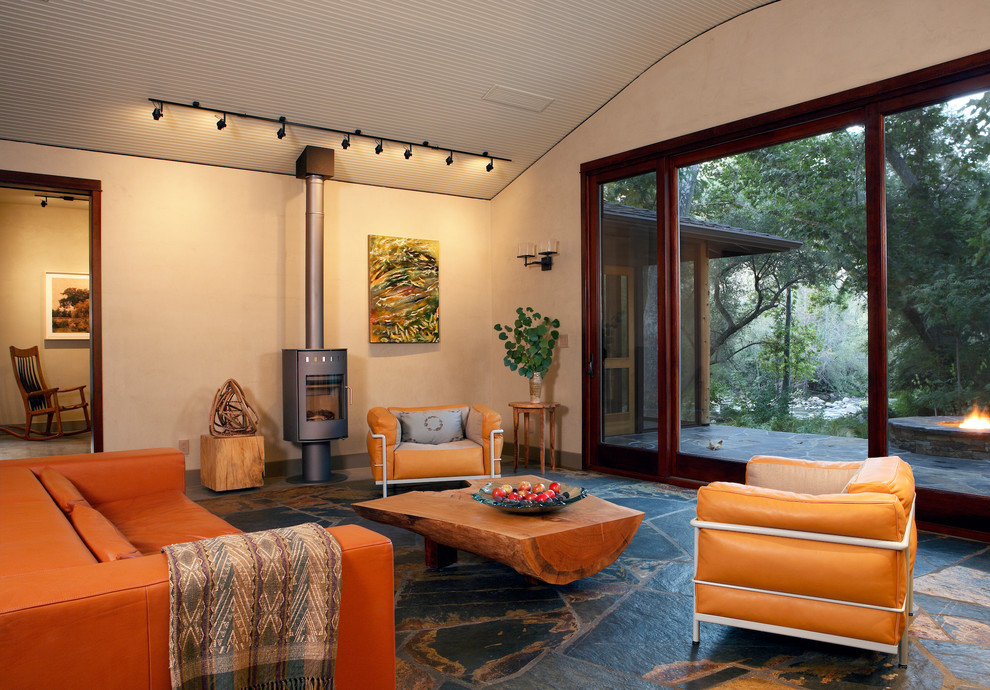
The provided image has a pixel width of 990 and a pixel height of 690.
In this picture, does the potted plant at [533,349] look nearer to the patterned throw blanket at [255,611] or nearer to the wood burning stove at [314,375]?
the wood burning stove at [314,375]

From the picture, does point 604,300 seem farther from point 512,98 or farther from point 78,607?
point 78,607

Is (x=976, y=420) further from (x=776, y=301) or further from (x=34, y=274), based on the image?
(x=34, y=274)

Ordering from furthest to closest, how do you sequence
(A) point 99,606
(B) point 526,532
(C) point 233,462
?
(C) point 233,462 → (B) point 526,532 → (A) point 99,606

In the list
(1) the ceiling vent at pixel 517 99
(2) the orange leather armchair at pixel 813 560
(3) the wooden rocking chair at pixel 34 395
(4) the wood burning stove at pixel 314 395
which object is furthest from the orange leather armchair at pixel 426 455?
(3) the wooden rocking chair at pixel 34 395

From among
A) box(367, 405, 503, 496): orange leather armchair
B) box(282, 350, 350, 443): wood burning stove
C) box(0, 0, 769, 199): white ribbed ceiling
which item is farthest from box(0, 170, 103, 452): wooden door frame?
box(367, 405, 503, 496): orange leather armchair

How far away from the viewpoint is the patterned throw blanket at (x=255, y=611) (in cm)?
151

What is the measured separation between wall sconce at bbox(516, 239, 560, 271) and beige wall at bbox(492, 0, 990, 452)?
11 centimetres

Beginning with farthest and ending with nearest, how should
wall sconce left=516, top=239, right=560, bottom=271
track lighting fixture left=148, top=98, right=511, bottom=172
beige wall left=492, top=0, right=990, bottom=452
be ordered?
wall sconce left=516, top=239, right=560, bottom=271
track lighting fixture left=148, top=98, right=511, bottom=172
beige wall left=492, top=0, right=990, bottom=452

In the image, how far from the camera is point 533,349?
682 centimetres

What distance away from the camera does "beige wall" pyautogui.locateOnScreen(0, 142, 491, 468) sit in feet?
19.7

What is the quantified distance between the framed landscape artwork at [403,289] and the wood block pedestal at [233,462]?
1808mm

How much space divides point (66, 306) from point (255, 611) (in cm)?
Answer: 985

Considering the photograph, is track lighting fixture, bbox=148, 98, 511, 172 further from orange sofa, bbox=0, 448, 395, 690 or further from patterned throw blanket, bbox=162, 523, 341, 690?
patterned throw blanket, bbox=162, 523, 341, 690

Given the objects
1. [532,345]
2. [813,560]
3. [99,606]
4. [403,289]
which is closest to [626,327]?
[532,345]
